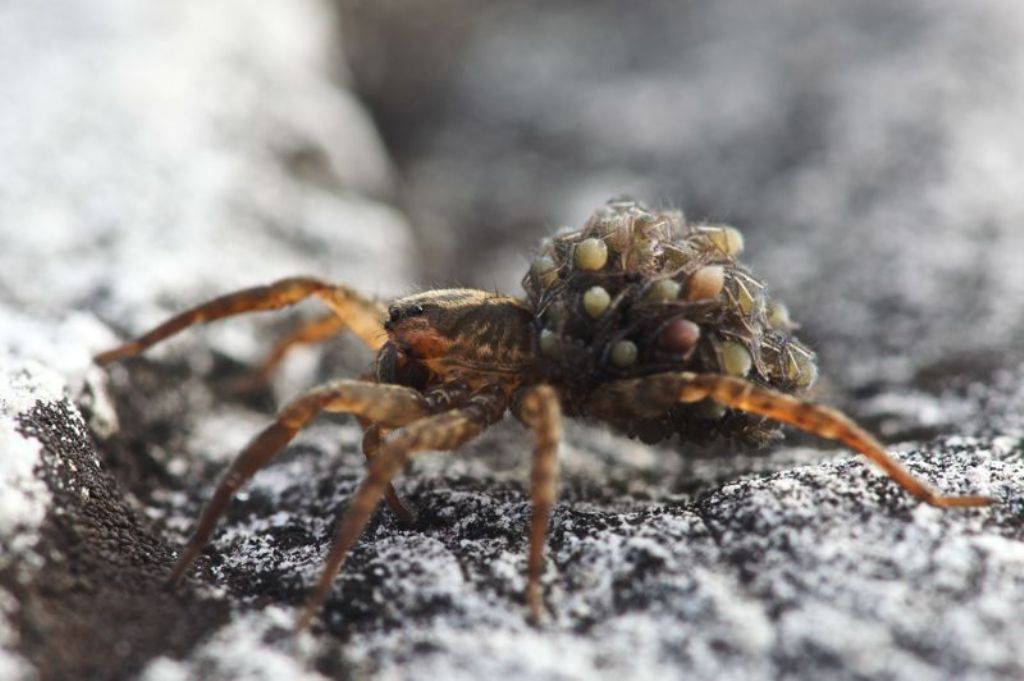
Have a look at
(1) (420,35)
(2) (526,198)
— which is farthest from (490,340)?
(1) (420,35)

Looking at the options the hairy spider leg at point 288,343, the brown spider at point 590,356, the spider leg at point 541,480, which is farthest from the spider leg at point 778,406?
the hairy spider leg at point 288,343

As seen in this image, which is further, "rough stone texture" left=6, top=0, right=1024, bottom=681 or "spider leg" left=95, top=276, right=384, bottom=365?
"spider leg" left=95, top=276, right=384, bottom=365

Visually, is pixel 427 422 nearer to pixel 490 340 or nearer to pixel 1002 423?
pixel 490 340

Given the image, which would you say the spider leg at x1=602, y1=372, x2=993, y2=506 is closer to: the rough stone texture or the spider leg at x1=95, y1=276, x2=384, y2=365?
the rough stone texture

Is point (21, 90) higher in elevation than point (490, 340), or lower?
higher

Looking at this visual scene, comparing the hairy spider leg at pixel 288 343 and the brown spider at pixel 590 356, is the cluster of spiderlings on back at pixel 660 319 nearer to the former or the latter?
the brown spider at pixel 590 356

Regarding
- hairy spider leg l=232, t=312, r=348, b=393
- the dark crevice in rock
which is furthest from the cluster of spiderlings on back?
the dark crevice in rock

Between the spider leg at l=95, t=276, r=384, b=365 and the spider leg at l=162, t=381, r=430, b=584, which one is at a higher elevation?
the spider leg at l=95, t=276, r=384, b=365
